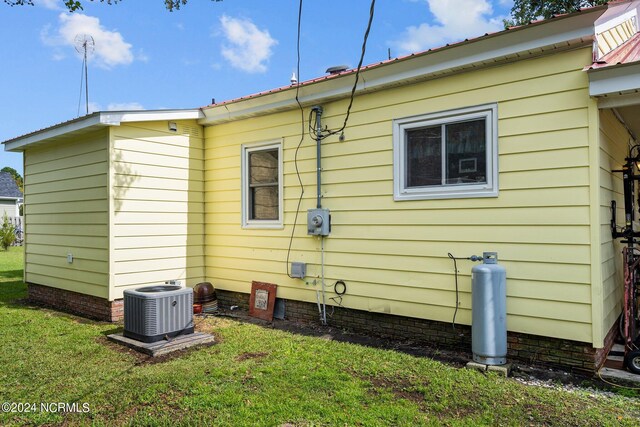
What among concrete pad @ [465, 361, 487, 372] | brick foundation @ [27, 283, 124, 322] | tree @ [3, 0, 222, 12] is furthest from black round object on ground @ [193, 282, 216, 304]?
concrete pad @ [465, 361, 487, 372]

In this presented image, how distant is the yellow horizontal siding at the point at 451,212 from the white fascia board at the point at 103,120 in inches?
39.9

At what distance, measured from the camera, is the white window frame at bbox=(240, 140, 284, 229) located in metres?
6.20

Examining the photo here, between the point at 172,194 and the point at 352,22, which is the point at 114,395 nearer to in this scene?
the point at 172,194

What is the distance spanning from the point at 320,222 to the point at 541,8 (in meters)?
14.7

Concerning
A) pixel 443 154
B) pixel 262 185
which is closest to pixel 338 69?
pixel 262 185

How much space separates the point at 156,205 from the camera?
6.53 m

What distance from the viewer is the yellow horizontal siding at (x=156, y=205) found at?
6.11 m

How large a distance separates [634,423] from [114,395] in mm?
4001

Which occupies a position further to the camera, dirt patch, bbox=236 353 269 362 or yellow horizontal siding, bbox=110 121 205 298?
yellow horizontal siding, bbox=110 121 205 298

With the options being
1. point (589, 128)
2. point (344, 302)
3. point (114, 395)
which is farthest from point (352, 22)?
point (114, 395)

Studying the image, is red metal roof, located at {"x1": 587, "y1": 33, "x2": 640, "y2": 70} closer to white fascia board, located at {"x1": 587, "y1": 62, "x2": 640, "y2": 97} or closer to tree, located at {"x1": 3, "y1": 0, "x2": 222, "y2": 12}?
white fascia board, located at {"x1": 587, "y1": 62, "x2": 640, "y2": 97}

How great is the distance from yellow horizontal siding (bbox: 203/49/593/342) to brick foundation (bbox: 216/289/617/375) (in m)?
0.11

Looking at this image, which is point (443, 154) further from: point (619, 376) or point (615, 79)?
point (619, 376)

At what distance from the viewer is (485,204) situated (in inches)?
171
